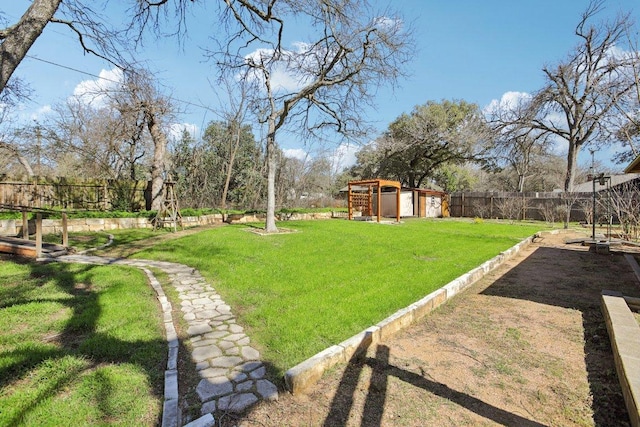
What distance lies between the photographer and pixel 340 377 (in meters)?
2.39

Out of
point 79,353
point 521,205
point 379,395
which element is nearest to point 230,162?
point 79,353

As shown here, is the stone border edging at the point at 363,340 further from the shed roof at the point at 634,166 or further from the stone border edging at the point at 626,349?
the shed roof at the point at 634,166

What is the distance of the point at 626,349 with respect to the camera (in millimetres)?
2473

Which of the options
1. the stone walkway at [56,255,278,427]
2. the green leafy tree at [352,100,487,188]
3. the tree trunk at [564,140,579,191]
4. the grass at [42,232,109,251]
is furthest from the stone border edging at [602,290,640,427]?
the tree trunk at [564,140,579,191]

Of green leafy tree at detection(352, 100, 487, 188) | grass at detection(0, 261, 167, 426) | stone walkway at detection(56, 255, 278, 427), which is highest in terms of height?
green leafy tree at detection(352, 100, 487, 188)

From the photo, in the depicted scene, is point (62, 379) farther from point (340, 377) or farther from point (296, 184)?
point (296, 184)

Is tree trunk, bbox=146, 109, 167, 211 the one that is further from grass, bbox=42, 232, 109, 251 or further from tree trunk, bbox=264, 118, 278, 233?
tree trunk, bbox=264, 118, 278, 233

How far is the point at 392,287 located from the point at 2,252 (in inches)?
300

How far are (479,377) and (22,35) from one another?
538 centimetres

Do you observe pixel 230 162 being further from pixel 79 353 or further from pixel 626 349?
pixel 626 349

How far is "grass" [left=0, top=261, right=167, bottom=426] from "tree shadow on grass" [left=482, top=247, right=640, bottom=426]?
3039mm

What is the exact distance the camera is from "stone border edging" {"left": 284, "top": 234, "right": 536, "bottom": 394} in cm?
222

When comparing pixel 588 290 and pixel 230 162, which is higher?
pixel 230 162

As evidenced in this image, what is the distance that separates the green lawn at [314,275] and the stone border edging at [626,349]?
188 centimetres
